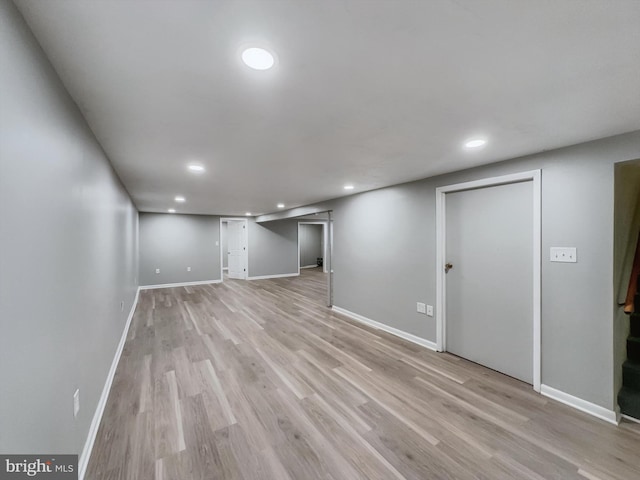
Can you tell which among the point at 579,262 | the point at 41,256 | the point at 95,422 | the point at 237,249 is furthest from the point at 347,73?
the point at 237,249

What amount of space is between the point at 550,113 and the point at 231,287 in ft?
Answer: 23.6

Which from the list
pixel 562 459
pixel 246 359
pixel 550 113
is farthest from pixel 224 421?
pixel 550 113

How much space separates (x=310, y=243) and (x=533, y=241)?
9.35 m

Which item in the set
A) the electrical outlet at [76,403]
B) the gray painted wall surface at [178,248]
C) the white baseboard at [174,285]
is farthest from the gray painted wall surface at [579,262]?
the white baseboard at [174,285]

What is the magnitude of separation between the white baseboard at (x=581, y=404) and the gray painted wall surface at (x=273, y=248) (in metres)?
7.44

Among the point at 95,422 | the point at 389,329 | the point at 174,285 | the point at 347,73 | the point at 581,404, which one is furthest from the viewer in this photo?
the point at 174,285

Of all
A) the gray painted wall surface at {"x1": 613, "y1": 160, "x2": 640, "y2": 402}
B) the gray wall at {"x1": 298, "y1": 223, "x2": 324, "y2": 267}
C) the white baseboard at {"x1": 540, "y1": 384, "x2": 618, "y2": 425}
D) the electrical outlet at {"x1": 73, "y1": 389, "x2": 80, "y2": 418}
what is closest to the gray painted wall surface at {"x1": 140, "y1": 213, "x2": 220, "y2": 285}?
the gray wall at {"x1": 298, "y1": 223, "x2": 324, "y2": 267}

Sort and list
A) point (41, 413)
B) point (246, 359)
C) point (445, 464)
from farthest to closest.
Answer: point (246, 359) → point (445, 464) → point (41, 413)

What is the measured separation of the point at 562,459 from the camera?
1549 millimetres

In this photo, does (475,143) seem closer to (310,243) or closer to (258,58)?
(258,58)

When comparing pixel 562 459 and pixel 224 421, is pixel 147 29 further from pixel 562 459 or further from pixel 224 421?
pixel 562 459

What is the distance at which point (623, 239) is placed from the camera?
2.04 m

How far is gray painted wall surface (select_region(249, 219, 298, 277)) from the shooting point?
8328 mm

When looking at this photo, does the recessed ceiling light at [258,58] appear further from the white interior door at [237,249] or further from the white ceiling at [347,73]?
the white interior door at [237,249]
